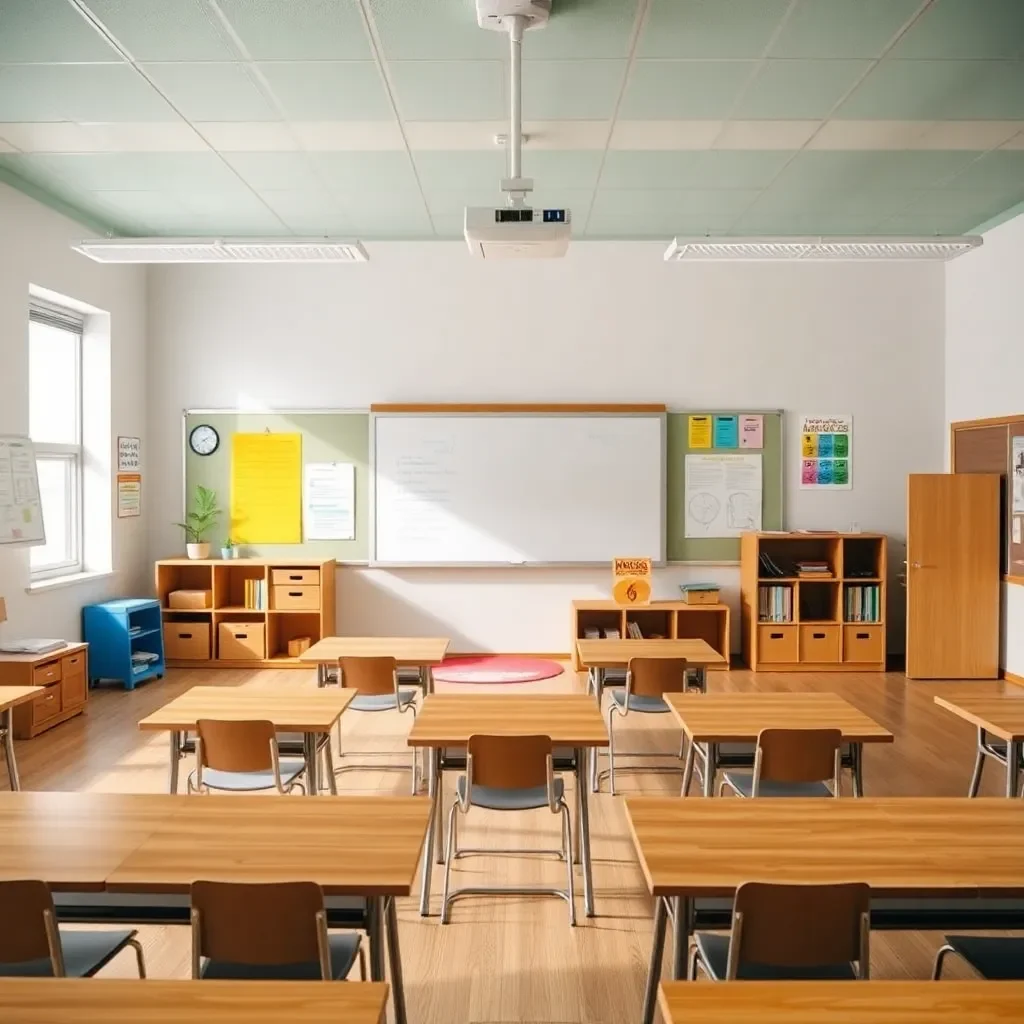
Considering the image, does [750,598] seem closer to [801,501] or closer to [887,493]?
[801,501]

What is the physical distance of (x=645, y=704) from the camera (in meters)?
5.05

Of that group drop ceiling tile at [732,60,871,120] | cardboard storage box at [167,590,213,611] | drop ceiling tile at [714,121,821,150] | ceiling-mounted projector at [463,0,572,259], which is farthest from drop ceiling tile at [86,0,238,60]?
cardboard storage box at [167,590,213,611]

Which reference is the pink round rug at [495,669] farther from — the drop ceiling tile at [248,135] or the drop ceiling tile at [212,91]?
the drop ceiling tile at [212,91]

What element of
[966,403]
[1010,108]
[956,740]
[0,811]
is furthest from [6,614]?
[966,403]

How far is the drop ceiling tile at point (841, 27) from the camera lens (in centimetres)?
398

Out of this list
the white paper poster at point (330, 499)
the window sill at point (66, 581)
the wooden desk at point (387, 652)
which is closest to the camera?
the wooden desk at point (387, 652)

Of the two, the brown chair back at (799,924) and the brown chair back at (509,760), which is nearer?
the brown chair back at (799,924)

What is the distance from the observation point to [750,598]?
800cm

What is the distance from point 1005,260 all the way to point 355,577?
19.1 ft

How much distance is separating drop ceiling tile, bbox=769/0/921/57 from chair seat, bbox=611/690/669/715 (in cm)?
321

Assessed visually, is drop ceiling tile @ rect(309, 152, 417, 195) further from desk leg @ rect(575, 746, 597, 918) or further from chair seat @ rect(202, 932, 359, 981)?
chair seat @ rect(202, 932, 359, 981)

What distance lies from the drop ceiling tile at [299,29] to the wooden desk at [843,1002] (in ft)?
12.7

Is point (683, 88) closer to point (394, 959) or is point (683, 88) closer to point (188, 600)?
point (394, 959)

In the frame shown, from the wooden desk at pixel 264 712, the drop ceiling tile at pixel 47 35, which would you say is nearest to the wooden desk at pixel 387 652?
the wooden desk at pixel 264 712
